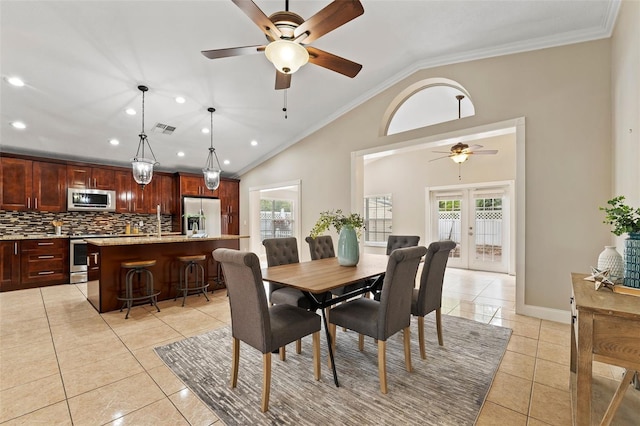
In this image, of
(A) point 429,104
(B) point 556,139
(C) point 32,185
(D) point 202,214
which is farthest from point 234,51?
(C) point 32,185

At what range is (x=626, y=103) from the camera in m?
2.39

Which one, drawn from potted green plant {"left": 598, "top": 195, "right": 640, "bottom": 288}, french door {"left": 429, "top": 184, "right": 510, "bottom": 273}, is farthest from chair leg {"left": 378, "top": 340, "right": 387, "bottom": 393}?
french door {"left": 429, "top": 184, "right": 510, "bottom": 273}

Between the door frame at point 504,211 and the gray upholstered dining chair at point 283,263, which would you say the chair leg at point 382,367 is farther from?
the door frame at point 504,211

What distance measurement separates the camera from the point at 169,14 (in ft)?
8.98

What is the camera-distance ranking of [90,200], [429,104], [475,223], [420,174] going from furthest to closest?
[420,174] → [475,223] → [90,200] → [429,104]

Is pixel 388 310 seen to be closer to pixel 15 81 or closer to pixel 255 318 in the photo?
pixel 255 318

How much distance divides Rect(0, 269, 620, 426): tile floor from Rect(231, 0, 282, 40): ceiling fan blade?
2598 mm

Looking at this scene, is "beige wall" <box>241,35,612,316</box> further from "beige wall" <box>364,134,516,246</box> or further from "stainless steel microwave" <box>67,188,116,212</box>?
"stainless steel microwave" <box>67,188,116,212</box>

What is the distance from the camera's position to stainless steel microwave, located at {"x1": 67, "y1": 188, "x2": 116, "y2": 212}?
17.7ft

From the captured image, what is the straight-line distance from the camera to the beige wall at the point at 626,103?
2.10m

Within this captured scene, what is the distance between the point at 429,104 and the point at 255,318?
186 inches

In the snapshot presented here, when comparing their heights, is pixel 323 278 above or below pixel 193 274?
above

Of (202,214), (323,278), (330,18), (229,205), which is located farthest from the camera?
(229,205)

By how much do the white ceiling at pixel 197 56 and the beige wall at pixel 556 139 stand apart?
25 cm
